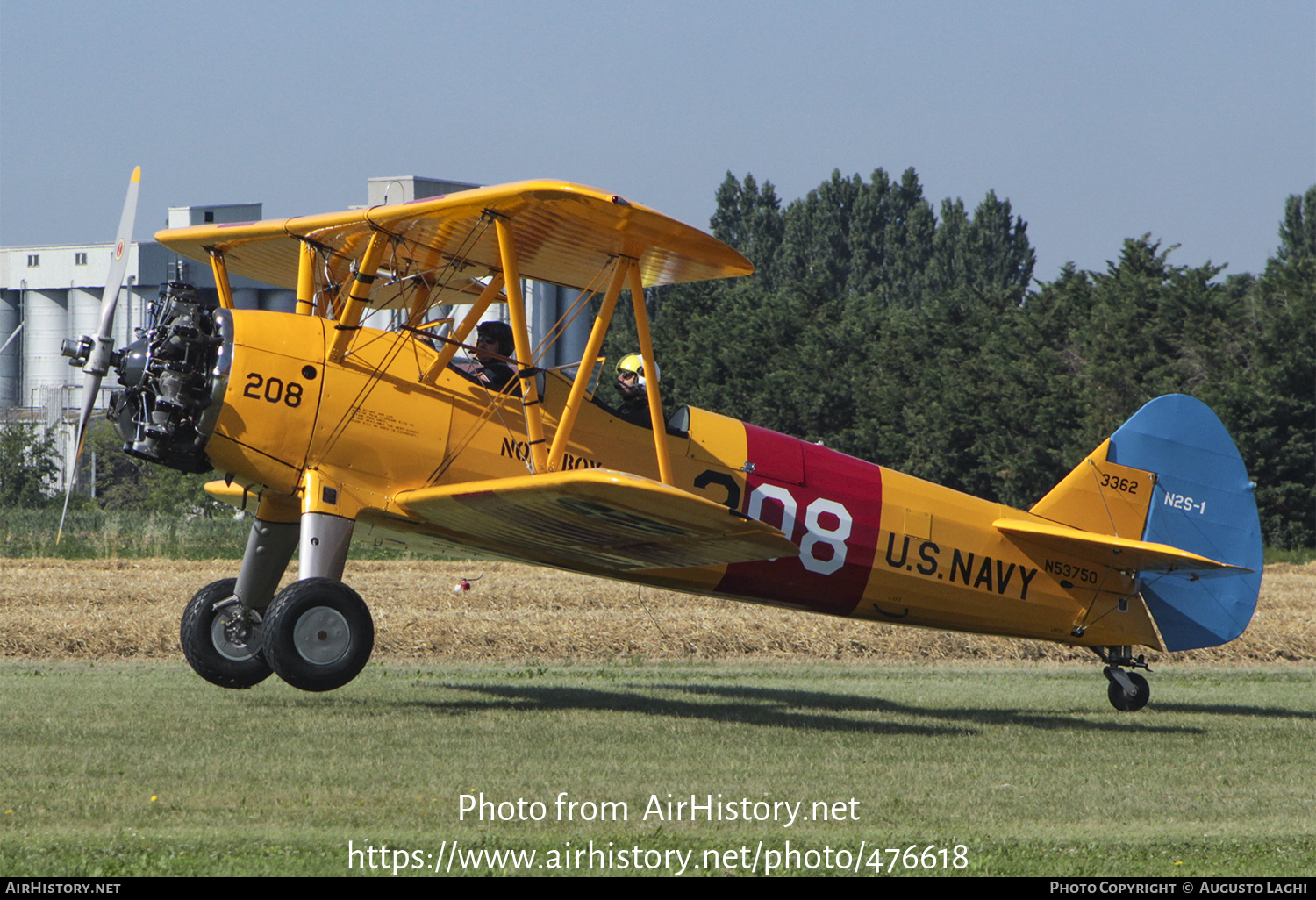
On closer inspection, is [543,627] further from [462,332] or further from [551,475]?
[551,475]

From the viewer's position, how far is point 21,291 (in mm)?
59281

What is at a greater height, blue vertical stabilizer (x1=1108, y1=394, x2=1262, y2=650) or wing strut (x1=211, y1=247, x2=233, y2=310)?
wing strut (x1=211, y1=247, x2=233, y2=310)

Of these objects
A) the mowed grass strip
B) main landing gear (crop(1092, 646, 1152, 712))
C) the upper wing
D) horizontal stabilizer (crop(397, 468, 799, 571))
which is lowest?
the mowed grass strip

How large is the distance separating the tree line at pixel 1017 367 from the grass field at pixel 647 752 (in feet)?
88.0

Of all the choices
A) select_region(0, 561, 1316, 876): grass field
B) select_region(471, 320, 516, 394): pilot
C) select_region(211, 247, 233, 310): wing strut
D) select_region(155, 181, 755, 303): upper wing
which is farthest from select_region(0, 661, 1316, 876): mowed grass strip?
select_region(155, 181, 755, 303): upper wing

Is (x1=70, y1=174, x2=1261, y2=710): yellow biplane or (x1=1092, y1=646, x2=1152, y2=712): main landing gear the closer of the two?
(x1=70, y1=174, x2=1261, y2=710): yellow biplane

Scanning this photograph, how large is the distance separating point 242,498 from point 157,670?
2864mm

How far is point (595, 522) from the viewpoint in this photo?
30.9 feet

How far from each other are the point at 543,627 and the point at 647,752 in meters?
8.00

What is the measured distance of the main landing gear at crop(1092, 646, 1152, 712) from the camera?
12.1 metres

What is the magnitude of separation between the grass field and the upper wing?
140 inches

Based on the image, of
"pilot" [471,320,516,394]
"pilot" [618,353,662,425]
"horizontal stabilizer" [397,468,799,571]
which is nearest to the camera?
"horizontal stabilizer" [397,468,799,571]

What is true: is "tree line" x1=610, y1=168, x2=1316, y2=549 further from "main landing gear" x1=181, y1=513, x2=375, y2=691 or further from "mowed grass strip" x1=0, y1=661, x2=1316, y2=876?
"main landing gear" x1=181, y1=513, x2=375, y2=691

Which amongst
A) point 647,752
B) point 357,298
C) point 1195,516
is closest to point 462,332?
point 357,298
